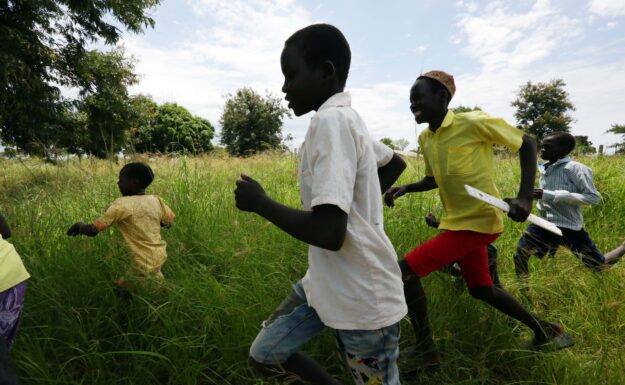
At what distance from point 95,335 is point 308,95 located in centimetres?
170

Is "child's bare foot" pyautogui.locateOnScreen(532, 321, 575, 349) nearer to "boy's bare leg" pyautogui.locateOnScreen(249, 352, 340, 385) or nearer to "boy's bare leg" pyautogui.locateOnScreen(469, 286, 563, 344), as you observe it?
"boy's bare leg" pyautogui.locateOnScreen(469, 286, 563, 344)

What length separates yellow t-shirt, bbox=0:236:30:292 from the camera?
152 cm

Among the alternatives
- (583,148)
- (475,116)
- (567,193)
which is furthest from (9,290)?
(583,148)

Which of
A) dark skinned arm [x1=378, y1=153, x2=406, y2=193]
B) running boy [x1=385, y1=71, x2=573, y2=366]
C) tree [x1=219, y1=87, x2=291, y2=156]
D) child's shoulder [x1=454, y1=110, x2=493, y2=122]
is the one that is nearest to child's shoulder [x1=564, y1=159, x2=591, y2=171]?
running boy [x1=385, y1=71, x2=573, y2=366]

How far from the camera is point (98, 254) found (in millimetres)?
2391

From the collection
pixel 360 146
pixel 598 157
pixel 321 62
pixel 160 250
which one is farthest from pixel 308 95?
pixel 598 157

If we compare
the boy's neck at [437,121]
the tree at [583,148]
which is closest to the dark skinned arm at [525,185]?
the boy's neck at [437,121]

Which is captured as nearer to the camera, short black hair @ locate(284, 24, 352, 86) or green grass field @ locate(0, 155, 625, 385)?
short black hair @ locate(284, 24, 352, 86)

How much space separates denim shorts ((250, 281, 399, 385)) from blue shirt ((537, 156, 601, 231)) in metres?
2.20

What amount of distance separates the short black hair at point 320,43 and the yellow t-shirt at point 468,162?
1108 mm

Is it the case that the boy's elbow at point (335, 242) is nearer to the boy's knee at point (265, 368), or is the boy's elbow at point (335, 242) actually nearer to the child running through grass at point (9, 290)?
the boy's knee at point (265, 368)

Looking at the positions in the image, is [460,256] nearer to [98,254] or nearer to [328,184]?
[328,184]

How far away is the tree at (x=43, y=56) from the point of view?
7.71 meters

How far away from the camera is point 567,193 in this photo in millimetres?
2721
